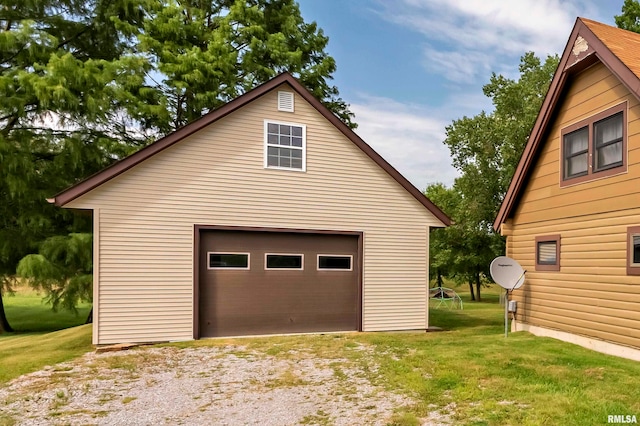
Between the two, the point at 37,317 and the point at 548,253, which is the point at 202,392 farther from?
the point at 37,317

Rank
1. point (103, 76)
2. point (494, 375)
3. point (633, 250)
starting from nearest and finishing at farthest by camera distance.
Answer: point (494, 375) < point (633, 250) < point (103, 76)

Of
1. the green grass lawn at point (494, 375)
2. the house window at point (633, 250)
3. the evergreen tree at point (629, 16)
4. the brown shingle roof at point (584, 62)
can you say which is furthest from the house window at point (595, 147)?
the evergreen tree at point (629, 16)

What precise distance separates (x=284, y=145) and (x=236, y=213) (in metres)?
2.11

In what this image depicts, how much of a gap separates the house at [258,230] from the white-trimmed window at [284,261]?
35 millimetres

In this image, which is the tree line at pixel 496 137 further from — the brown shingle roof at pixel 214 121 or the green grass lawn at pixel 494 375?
the green grass lawn at pixel 494 375

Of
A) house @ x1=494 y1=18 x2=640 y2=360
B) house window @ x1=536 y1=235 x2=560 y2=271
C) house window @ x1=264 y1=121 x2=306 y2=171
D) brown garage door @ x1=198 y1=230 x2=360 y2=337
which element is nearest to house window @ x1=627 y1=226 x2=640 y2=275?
house @ x1=494 y1=18 x2=640 y2=360

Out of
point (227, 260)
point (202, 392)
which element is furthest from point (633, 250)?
point (227, 260)

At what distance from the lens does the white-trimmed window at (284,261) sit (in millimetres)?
11312

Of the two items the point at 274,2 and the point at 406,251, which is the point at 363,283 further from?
the point at 274,2

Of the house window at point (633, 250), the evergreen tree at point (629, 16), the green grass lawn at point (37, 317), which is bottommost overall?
the green grass lawn at point (37, 317)

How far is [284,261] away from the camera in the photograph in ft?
37.6

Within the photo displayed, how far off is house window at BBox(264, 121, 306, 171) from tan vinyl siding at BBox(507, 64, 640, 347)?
569cm

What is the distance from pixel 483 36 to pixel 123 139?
44.9 feet

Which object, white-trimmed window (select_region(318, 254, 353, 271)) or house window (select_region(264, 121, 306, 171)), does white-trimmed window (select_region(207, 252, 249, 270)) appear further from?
house window (select_region(264, 121, 306, 171))
